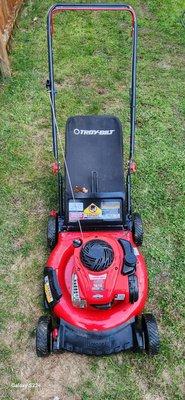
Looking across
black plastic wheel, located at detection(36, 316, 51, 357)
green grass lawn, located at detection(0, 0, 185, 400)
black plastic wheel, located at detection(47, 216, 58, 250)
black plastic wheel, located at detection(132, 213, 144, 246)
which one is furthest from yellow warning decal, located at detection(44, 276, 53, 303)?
black plastic wheel, located at detection(132, 213, 144, 246)

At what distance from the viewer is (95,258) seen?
12.4ft

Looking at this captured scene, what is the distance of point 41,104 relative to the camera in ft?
21.7

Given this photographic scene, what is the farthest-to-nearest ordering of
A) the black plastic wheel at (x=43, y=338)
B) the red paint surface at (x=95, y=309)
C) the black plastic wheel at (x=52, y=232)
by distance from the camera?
the black plastic wheel at (x=52, y=232) < the black plastic wheel at (x=43, y=338) < the red paint surface at (x=95, y=309)

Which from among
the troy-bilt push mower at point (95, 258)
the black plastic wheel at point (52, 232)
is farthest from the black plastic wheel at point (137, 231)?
the black plastic wheel at point (52, 232)

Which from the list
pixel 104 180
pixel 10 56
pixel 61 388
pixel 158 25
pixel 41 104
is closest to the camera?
pixel 61 388

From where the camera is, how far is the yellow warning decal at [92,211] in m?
4.46

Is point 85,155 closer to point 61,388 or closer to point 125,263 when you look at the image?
point 125,263

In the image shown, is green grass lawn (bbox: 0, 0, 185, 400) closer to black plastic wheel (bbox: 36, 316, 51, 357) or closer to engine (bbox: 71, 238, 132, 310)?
black plastic wheel (bbox: 36, 316, 51, 357)

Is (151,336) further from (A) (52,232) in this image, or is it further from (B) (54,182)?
(B) (54,182)

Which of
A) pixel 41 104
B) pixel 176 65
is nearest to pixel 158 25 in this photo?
pixel 176 65

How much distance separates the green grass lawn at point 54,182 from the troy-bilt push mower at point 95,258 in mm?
262

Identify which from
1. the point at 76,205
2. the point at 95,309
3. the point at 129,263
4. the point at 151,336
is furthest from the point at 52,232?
the point at 151,336

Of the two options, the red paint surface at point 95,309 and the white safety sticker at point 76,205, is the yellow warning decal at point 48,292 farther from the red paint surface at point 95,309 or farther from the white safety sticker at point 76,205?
the white safety sticker at point 76,205

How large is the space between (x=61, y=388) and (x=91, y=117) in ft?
7.79
